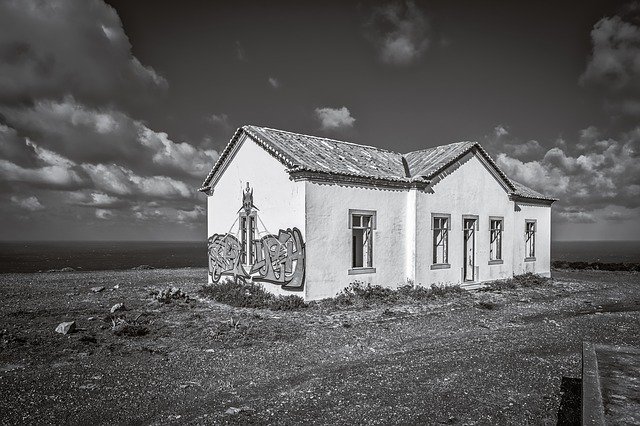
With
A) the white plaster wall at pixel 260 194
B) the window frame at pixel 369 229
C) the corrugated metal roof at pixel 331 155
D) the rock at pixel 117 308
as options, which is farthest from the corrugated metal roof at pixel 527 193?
the rock at pixel 117 308

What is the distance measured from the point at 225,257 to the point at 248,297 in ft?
11.0

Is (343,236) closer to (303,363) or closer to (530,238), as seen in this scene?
(303,363)

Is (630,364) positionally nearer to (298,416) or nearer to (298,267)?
(298,416)

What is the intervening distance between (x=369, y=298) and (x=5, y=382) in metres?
9.90

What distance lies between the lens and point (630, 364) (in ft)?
16.6

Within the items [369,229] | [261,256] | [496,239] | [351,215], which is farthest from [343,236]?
[496,239]

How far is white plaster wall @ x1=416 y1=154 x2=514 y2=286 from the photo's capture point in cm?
1619

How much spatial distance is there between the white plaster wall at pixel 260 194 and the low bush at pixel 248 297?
338 mm

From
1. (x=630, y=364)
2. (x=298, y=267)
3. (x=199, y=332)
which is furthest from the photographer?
(x=298, y=267)

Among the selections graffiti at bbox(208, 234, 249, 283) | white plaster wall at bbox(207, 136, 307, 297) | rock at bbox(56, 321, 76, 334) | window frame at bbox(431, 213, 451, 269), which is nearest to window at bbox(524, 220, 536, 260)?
window frame at bbox(431, 213, 451, 269)

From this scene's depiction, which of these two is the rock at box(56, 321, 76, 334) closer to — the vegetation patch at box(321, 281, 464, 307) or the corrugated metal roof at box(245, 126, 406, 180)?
the vegetation patch at box(321, 281, 464, 307)

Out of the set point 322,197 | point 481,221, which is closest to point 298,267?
point 322,197

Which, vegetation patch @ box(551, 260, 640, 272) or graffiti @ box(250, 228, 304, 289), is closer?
graffiti @ box(250, 228, 304, 289)

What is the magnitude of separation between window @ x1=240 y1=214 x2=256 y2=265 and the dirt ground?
2303mm
